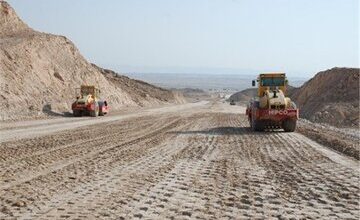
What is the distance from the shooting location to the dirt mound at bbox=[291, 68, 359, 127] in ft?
110

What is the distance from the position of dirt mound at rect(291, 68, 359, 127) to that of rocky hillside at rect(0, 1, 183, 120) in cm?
1882

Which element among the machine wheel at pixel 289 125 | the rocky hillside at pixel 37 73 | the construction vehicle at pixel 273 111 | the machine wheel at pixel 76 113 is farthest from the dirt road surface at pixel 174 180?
the machine wheel at pixel 76 113

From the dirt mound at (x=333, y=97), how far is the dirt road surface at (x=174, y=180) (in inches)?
676

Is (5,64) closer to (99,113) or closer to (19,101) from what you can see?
(19,101)

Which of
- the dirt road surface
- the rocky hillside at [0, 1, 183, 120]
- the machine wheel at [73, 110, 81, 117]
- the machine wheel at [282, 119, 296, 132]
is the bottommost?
the machine wheel at [73, 110, 81, 117]

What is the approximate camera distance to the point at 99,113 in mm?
37000

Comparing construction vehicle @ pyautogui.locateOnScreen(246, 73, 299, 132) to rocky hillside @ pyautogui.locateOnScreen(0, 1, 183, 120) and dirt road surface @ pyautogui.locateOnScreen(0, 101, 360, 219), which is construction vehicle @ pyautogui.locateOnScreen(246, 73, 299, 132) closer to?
dirt road surface @ pyautogui.locateOnScreen(0, 101, 360, 219)

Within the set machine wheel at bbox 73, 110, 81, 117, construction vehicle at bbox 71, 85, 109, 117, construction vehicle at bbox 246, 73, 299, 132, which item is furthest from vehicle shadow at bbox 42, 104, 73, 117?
construction vehicle at bbox 246, 73, 299, 132

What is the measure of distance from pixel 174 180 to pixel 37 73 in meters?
32.7

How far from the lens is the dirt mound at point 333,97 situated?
33.5m

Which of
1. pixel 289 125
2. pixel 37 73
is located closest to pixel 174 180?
pixel 289 125

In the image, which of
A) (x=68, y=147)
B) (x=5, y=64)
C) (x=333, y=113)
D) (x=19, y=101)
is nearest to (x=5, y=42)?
(x=5, y=64)

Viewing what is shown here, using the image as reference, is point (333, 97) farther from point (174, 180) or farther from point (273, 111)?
point (174, 180)

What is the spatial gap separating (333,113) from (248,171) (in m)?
24.9
